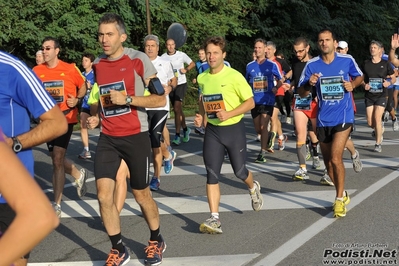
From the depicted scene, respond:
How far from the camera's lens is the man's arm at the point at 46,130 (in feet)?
11.6

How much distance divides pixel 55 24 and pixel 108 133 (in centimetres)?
1683

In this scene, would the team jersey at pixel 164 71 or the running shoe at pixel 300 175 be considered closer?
the running shoe at pixel 300 175

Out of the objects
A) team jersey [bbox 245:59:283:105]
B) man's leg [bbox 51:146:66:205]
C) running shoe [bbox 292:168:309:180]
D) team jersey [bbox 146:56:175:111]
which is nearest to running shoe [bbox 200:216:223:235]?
man's leg [bbox 51:146:66:205]

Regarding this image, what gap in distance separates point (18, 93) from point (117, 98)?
6.63ft

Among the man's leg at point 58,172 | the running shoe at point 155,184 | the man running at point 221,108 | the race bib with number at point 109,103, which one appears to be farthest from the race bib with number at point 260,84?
the race bib with number at point 109,103

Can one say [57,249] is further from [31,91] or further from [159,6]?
[159,6]

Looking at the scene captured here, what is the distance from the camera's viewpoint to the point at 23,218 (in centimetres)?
165

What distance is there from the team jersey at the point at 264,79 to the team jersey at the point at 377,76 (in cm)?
222

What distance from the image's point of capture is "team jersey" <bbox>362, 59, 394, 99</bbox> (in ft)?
44.2

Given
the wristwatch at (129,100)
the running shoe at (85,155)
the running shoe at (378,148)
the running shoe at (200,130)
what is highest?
the wristwatch at (129,100)

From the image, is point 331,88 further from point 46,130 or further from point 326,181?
point 46,130

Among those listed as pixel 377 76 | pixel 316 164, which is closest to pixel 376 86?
pixel 377 76

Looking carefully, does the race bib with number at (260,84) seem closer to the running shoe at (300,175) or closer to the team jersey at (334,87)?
the running shoe at (300,175)

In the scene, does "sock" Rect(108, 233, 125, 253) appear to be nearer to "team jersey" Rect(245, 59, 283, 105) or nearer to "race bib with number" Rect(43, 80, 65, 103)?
"race bib with number" Rect(43, 80, 65, 103)
